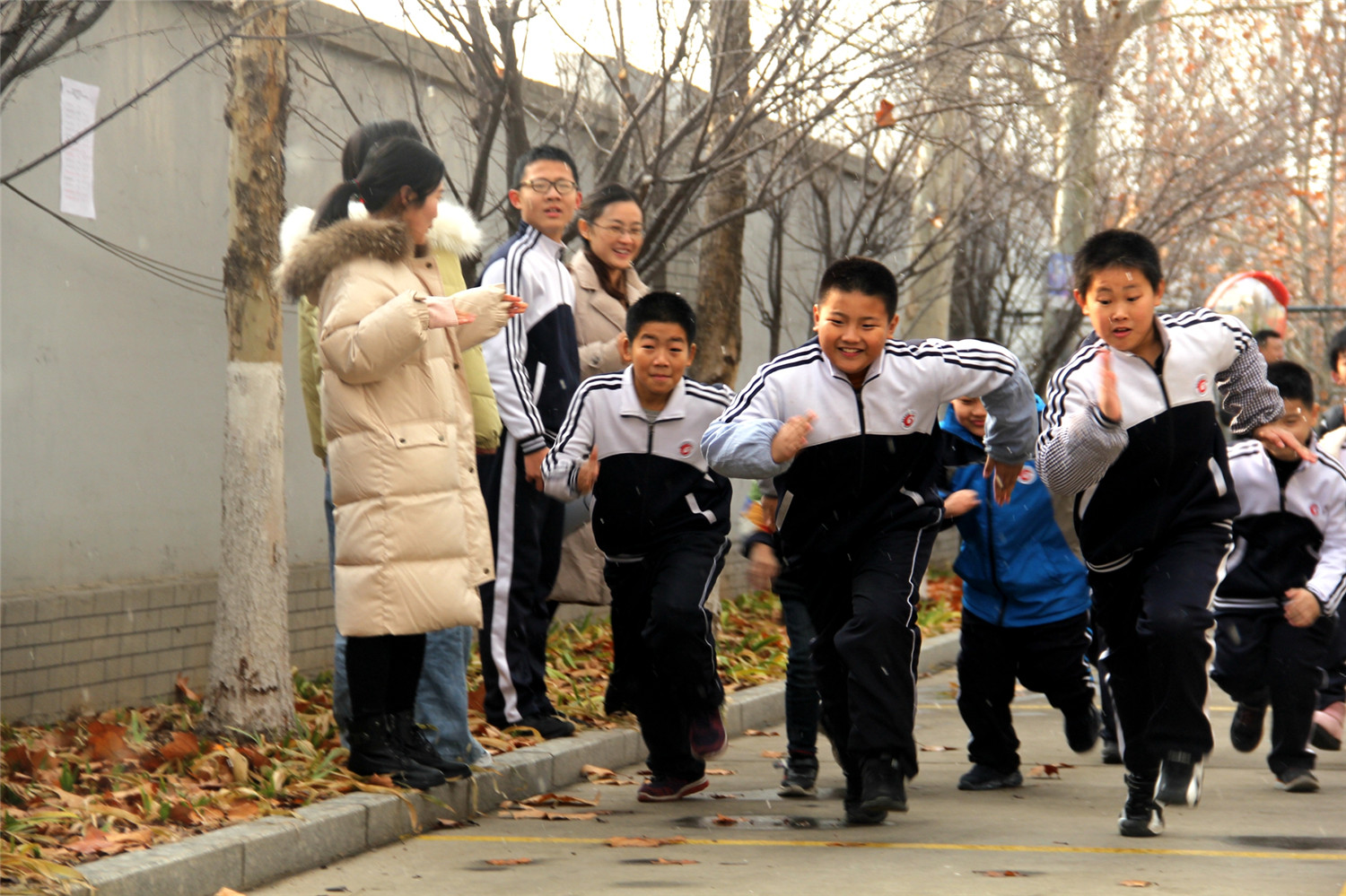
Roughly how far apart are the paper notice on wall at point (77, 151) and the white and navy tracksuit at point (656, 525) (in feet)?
8.74

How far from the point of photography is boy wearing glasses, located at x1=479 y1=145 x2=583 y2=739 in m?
6.71

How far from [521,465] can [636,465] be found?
80 centimetres

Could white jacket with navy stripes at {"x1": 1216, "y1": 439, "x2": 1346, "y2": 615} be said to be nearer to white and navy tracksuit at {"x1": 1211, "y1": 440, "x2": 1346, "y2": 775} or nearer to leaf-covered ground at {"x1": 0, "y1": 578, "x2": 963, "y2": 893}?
white and navy tracksuit at {"x1": 1211, "y1": 440, "x2": 1346, "y2": 775}

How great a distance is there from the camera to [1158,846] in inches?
201

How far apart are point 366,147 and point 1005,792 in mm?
3527

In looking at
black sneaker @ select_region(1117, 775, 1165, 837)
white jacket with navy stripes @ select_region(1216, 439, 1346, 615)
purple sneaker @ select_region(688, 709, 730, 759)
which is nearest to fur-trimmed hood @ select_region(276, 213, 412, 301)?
purple sneaker @ select_region(688, 709, 730, 759)

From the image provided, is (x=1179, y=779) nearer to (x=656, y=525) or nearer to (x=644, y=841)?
(x=644, y=841)

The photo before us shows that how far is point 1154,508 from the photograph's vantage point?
207 inches

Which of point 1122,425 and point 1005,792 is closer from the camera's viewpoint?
point 1122,425

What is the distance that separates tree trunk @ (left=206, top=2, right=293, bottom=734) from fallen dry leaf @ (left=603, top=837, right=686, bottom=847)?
1.78m

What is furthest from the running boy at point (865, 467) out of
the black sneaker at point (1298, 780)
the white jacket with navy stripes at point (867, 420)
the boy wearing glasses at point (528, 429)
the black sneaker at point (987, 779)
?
the black sneaker at point (1298, 780)

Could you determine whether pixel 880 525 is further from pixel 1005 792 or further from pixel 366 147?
pixel 366 147

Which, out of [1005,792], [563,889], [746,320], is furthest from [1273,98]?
[563,889]

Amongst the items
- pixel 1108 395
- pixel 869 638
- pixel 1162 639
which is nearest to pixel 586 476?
pixel 869 638
